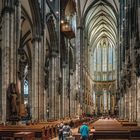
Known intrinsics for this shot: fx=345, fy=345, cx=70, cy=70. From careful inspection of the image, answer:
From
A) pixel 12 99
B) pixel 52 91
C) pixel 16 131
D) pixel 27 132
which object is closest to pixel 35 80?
pixel 52 91

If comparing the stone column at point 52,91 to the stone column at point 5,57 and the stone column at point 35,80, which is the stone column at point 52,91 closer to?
the stone column at point 35,80

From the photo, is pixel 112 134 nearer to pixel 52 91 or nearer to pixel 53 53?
pixel 52 91

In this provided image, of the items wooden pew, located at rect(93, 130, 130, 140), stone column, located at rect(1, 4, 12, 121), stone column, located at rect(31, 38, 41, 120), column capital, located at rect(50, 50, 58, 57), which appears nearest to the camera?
wooden pew, located at rect(93, 130, 130, 140)

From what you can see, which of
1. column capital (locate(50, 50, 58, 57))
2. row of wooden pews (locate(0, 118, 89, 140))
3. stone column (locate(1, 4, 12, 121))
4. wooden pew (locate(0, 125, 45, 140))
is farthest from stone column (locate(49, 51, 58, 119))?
wooden pew (locate(0, 125, 45, 140))

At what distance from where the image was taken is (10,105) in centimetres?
2411

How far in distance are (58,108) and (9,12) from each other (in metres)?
19.5

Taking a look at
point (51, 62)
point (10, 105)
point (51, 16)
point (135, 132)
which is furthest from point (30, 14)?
point (135, 132)

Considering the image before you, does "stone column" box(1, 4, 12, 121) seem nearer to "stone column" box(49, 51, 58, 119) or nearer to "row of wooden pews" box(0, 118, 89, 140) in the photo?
"row of wooden pews" box(0, 118, 89, 140)

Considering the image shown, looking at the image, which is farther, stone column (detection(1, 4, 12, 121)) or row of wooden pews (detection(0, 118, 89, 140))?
stone column (detection(1, 4, 12, 121))

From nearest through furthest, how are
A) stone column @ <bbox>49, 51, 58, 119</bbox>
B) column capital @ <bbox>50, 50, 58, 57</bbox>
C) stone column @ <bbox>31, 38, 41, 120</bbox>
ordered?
stone column @ <bbox>31, 38, 41, 120</bbox> → stone column @ <bbox>49, 51, 58, 119</bbox> → column capital @ <bbox>50, 50, 58, 57</bbox>

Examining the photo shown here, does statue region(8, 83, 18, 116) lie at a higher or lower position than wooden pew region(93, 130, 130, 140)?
higher

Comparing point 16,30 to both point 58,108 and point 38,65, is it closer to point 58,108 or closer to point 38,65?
point 38,65

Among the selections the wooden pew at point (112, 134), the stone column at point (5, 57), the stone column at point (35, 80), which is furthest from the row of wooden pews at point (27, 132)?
the stone column at point (35, 80)

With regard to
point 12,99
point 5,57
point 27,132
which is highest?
point 5,57
